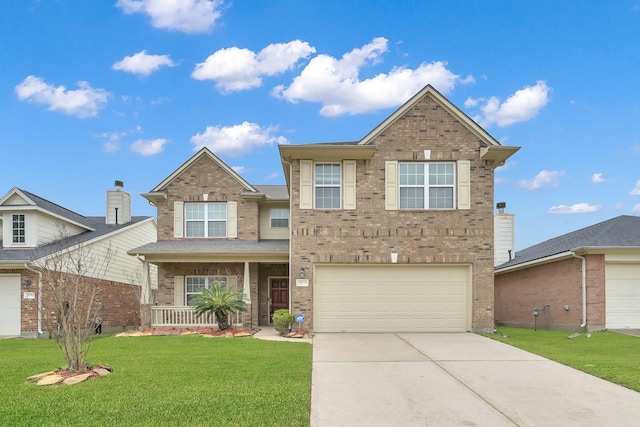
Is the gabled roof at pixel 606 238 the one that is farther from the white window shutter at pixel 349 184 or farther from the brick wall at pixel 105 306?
the brick wall at pixel 105 306

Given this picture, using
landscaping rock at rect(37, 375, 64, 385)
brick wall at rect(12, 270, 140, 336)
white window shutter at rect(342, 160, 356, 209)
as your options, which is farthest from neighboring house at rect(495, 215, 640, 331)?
brick wall at rect(12, 270, 140, 336)

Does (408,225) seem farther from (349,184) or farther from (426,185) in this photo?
(349,184)

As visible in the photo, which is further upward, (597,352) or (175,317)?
(597,352)

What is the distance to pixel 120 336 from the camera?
48.3ft

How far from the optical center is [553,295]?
57.3 feet

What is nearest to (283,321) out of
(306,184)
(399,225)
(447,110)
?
(306,184)

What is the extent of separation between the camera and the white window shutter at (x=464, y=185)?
15234 millimetres

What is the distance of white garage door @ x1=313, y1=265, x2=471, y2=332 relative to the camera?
15.2m

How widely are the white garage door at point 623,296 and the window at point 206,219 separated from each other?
44.3 ft

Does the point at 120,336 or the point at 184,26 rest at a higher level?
the point at 184,26

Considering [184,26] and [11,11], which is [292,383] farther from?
[11,11]

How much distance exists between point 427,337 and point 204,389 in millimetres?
8224

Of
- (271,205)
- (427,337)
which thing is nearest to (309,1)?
(271,205)

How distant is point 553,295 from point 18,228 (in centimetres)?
1952
